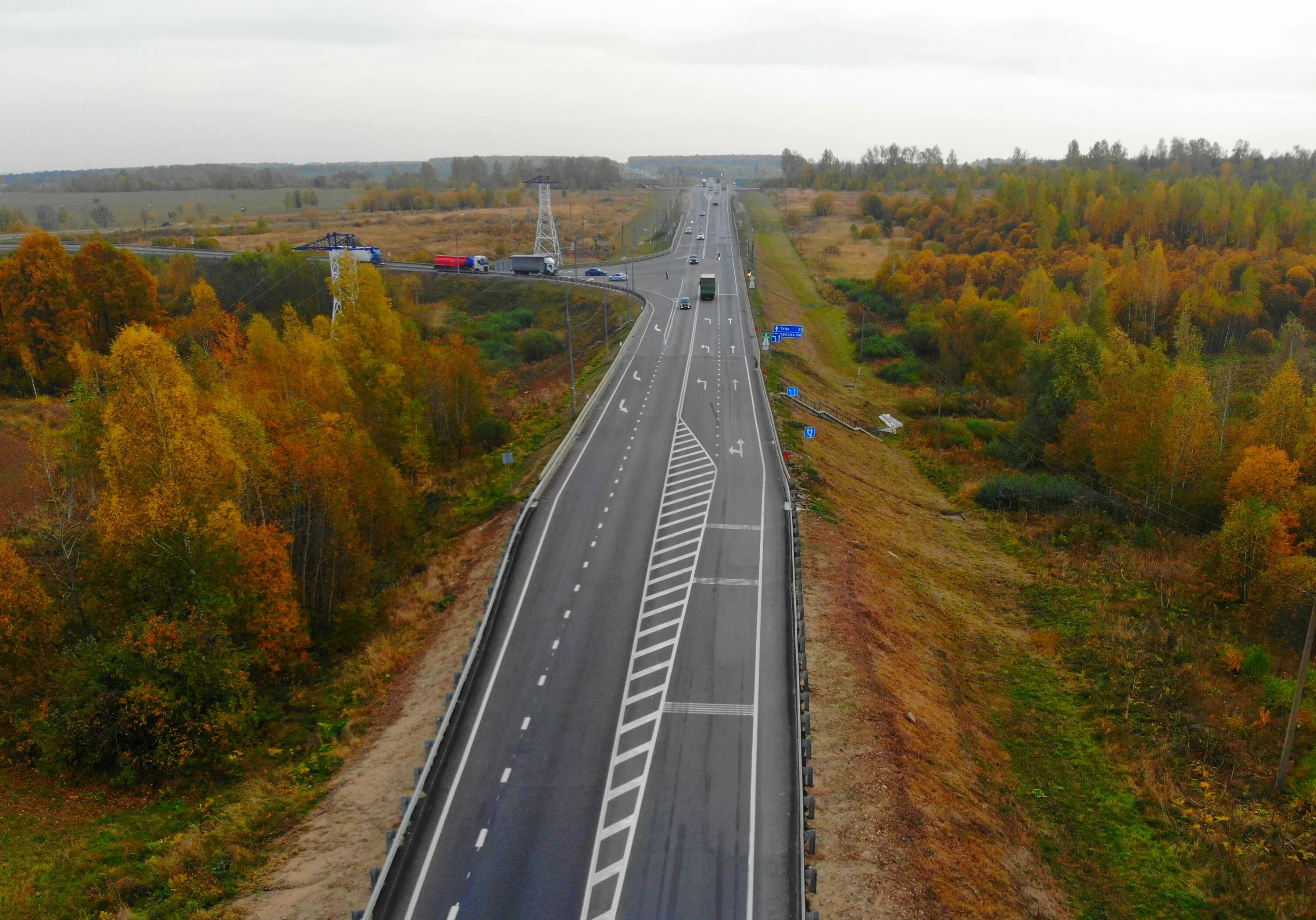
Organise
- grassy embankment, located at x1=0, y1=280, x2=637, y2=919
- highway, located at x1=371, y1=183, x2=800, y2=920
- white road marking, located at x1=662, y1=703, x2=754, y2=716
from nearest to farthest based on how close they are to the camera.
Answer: highway, located at x1=371, y1=183, x2=800, y2=920 < grassy embankment, located at x1=0, y1=280, x2=637, y2=919 < white road marking, located at x1=662, y1=703, x2=754, y2=716

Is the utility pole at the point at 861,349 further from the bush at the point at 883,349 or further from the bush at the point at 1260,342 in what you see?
the bush at the point at 1260,342

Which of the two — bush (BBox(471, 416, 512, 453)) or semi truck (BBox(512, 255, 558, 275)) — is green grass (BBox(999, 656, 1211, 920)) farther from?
semi truck (BBox(512, 255, 558, 275))

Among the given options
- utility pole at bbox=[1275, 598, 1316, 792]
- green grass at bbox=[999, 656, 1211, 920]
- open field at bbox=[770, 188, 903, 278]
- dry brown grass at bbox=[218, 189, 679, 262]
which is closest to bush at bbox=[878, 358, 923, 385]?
open field at bbox=[770, 188, 903, 278]

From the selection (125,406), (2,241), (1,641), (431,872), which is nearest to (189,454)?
(125,406)

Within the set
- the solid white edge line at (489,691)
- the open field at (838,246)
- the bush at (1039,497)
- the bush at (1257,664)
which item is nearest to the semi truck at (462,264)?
the open field at (838,246)

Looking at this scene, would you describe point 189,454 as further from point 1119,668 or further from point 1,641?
point 1119,668
